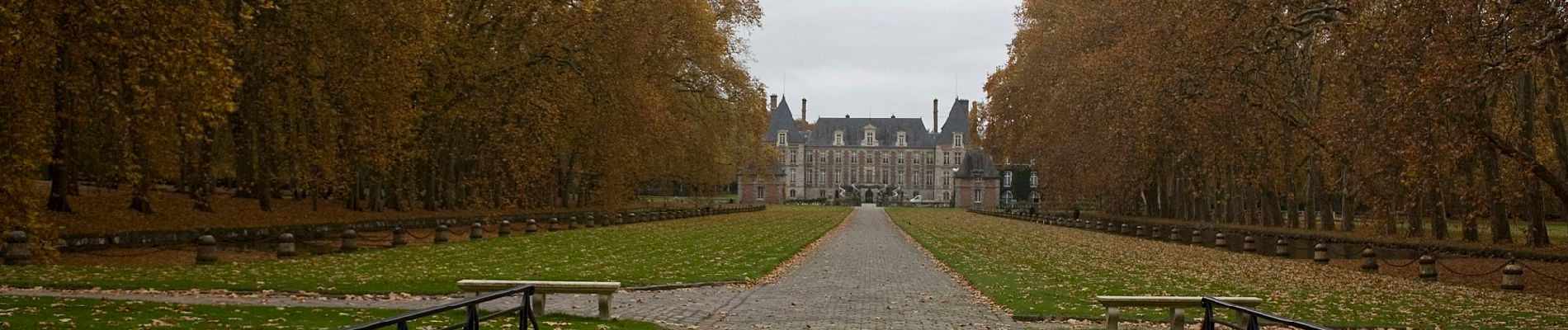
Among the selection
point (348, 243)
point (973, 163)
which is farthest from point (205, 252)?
point (973, 163)

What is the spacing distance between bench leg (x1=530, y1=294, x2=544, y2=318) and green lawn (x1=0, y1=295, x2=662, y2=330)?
109 mm

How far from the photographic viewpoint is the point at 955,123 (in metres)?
124

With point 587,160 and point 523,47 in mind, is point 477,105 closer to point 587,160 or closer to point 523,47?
point 523,47

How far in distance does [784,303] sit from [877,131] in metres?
113

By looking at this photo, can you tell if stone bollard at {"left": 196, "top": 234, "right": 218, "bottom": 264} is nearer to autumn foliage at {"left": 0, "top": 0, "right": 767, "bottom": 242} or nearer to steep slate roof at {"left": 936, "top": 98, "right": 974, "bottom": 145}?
autumn foliage at {"left": 0, "top": 0, "right": 767, "bottom": 242}

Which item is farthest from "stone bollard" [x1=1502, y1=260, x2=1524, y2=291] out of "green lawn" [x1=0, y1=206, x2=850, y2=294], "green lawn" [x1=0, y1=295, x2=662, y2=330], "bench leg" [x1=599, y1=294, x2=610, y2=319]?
"bench leg" [x1=599, y1=294, x2=610, y2=319]

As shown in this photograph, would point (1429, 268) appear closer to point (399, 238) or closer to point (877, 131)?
point (399, 238)

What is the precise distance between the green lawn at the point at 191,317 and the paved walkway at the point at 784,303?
595 mm

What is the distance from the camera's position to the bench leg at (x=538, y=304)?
11445mm

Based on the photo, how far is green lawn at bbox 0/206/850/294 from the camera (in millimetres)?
14164

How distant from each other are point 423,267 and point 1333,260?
1826cm

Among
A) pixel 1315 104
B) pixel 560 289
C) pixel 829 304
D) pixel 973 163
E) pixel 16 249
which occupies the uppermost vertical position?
pixel 973 163

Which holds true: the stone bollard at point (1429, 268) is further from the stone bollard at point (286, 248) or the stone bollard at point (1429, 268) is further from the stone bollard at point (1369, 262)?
the stone bollard at point (286, 248)

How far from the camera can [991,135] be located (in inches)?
2202
